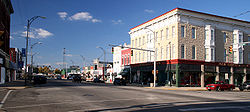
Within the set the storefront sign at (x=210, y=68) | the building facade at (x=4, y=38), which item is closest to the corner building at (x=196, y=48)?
the storefront sign at (x=210, y=68)

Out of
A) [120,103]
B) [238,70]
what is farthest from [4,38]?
[238,70]

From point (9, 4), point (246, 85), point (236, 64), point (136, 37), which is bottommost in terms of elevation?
point (246, 85)

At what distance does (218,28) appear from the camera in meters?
45.4

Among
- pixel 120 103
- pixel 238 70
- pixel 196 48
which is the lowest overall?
pixel 120 103

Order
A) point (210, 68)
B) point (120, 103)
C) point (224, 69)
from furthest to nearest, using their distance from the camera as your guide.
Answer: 1. point (224, 69)
2. point (210, 68)
3. point (120, 103)

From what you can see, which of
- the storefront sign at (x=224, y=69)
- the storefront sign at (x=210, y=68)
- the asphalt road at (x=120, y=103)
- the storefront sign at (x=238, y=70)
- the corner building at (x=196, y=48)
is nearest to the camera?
the asphalt road at (x=120, y=103)

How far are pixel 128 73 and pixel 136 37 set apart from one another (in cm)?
943

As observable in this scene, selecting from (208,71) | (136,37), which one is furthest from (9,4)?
(208,71)

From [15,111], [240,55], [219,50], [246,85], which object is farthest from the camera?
[240,55]

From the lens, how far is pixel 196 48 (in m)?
42.8

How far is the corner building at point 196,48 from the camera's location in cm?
4156

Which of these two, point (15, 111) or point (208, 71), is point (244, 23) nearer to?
point (208, 71)

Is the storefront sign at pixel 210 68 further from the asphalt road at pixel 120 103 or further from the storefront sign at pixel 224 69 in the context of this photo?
the asphalt road at pixel 120 103

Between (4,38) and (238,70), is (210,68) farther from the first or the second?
(4,38)
